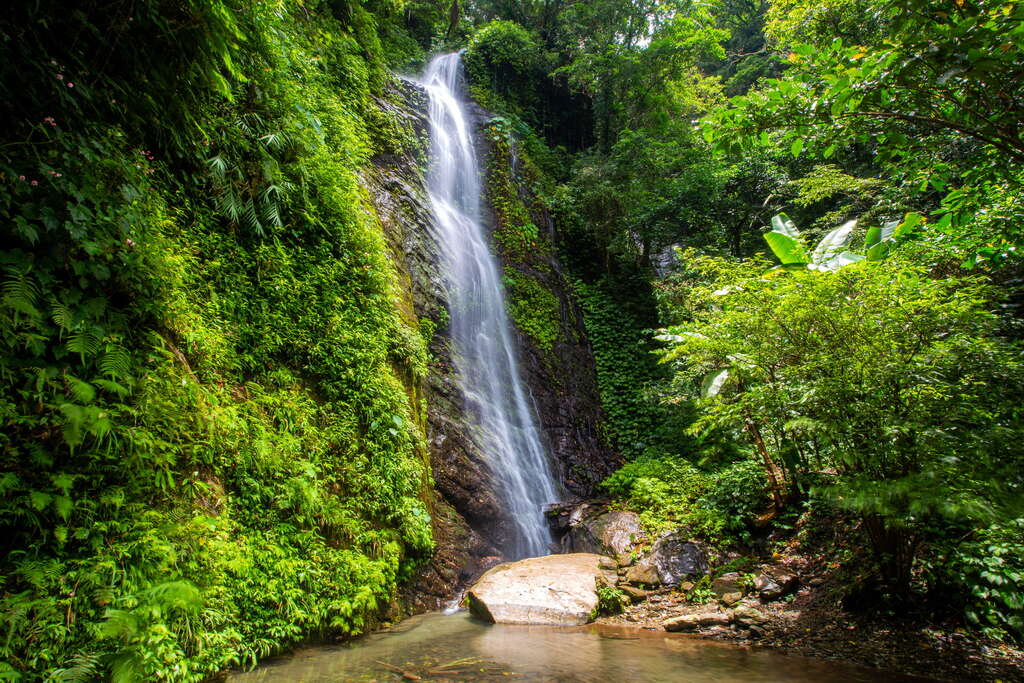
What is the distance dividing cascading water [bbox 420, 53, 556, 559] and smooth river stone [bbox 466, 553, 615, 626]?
1627 millimetres

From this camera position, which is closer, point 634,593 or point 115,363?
point 115,363

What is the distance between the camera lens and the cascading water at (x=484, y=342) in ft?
28.1

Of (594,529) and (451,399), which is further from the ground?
(451,399)

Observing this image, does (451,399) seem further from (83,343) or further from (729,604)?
(83,343)

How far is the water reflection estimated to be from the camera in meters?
3.26

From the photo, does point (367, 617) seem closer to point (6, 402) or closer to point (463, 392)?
point (6, 402)

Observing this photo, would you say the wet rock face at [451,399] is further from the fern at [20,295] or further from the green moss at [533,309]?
the fern at [20,295]

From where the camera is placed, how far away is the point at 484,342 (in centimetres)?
1045

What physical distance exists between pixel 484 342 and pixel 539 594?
590cm

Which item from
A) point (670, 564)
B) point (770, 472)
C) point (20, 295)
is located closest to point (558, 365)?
point (770, 472)

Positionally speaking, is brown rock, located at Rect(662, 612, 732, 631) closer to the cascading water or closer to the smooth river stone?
the smooth river stone

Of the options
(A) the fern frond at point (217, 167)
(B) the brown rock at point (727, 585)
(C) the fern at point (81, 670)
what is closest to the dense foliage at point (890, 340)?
(B) the brown rock at point (727, 585)

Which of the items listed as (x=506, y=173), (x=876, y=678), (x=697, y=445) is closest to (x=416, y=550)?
(x=876, y=678)

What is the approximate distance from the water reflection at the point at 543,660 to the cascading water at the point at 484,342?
131 inches
